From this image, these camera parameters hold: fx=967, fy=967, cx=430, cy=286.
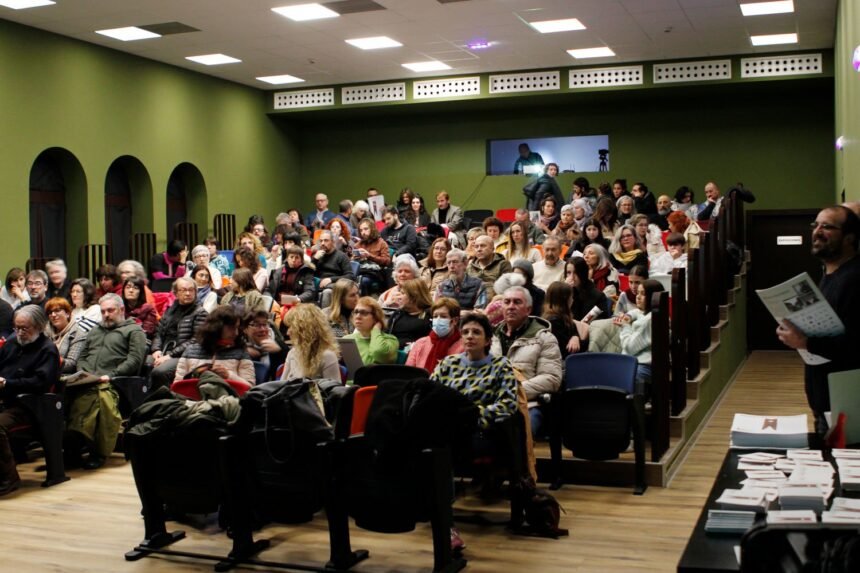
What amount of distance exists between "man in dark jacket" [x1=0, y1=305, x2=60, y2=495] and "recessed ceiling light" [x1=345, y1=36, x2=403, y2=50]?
6597 mm

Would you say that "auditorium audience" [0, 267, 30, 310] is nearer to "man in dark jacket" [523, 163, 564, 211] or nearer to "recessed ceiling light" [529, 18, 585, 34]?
"recessed ceiling light" [529, 18, 585, 34]

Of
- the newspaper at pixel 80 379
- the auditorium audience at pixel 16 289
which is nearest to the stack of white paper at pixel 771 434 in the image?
the newspaper at pixel 80 379

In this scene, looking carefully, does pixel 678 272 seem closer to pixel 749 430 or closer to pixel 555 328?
pixel 555 328

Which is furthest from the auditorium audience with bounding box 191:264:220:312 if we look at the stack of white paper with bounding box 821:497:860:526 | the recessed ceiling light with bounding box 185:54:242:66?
the stack of white paper with bounding box 821:497:860:526

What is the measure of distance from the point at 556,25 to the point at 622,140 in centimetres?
407

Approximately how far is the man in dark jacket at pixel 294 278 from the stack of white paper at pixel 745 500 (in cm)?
661

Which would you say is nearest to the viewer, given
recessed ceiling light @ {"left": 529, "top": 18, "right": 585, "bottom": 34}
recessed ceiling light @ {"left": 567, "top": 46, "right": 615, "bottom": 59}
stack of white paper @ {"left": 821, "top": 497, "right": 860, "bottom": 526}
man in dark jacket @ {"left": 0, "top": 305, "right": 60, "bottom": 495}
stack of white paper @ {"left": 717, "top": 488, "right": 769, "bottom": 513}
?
stack of white paper @ {"left": 821, "top": 497, "right": 860, "bottom": 526}

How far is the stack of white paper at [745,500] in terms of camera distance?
2.22m

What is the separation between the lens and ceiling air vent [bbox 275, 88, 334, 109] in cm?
1496

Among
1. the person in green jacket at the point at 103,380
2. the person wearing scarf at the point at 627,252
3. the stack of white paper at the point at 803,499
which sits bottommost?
the person in green jacket at the point at 103,380

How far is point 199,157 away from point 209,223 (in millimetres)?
953

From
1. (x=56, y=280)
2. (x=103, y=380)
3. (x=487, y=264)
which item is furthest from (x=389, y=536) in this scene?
(x=56, y=280)

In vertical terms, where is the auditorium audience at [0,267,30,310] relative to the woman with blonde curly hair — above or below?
above

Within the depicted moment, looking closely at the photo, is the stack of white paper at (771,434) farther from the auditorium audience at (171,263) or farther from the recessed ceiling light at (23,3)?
the recessed ceiling light at (23,3)
